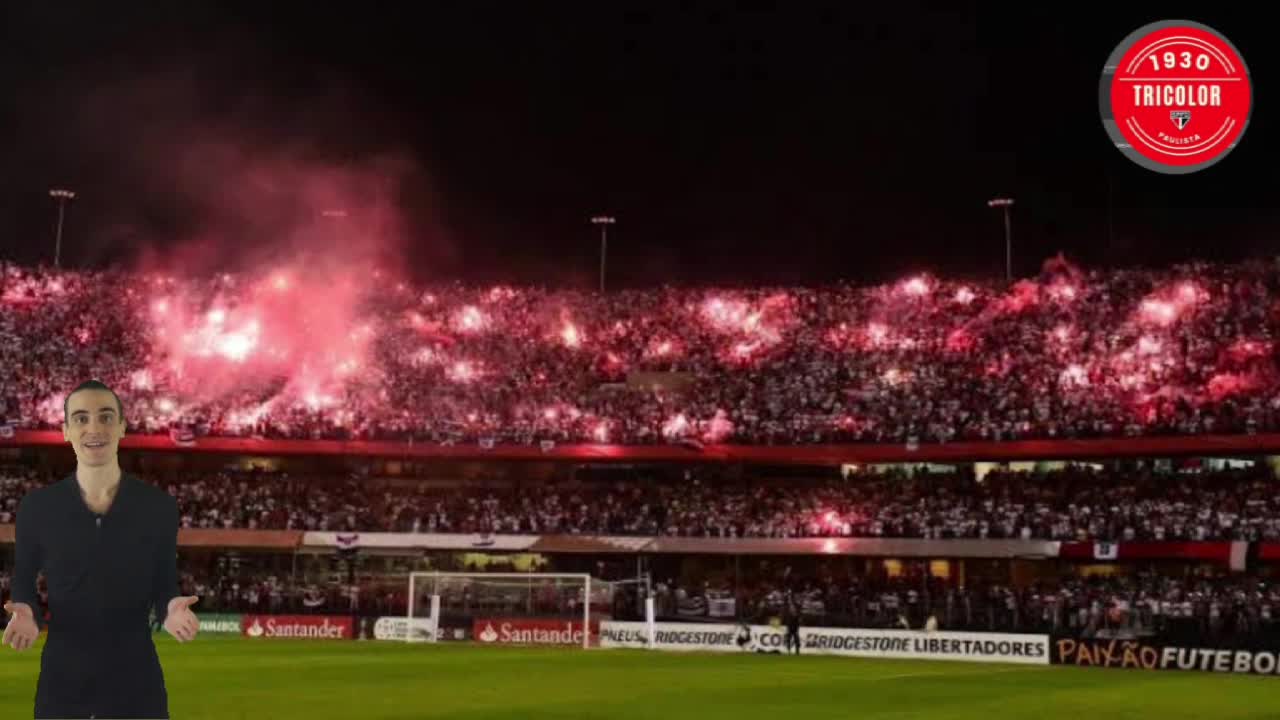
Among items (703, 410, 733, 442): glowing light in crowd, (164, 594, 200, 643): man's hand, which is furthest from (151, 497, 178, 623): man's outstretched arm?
(703, 410, 733, 442): glowing light in crowd

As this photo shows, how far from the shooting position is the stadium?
152 feet

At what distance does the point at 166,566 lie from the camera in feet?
23.8

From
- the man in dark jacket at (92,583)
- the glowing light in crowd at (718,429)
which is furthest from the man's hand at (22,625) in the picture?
the glowing light in crowd at (718,429)

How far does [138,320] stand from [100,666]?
242 ft

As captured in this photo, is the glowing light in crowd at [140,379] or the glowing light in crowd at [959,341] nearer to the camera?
the glowing light in crowd at [140,379]

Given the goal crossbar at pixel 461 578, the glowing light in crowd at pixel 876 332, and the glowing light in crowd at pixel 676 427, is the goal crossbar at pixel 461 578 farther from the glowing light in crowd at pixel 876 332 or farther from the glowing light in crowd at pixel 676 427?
the glowing light in crowd at pixel 876 332

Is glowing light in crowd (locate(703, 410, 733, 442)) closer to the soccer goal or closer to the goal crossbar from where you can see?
the soccer goal

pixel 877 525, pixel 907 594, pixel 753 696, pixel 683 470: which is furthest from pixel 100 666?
pixel 683 470

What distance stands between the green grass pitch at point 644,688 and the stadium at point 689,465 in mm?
446

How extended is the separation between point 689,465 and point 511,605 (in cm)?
1878

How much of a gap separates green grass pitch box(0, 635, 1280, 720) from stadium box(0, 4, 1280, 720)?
0.45 metres

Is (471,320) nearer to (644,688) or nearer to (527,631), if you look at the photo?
(527,631)

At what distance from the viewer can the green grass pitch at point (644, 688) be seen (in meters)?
26.0

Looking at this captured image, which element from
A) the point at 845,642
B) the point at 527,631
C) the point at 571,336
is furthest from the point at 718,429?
the point at 845,642
